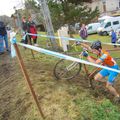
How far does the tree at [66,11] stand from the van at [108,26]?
625 centimetres

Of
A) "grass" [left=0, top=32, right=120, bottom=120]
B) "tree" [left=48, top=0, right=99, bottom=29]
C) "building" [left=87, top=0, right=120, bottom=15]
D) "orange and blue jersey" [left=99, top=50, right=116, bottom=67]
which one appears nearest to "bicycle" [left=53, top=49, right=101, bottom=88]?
"grass" [left=0, top=32, right=120, bottom=120]

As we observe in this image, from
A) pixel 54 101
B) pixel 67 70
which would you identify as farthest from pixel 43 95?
pixel 67 70

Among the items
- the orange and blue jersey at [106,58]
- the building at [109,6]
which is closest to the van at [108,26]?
the orange and blue jersey at [106,58]

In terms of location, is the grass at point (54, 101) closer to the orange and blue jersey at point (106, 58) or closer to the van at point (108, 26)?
the orange and blue jersey at point (106, 58)

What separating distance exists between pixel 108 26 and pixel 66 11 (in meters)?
10.1

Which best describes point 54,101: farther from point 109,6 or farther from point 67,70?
point 109,6

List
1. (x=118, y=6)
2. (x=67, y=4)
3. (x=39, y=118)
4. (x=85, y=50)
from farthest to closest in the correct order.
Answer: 1. (x=118, y=6)
2. (x=67, y=4)
3. (x=85, y=50)
4. (x=39, y=118)

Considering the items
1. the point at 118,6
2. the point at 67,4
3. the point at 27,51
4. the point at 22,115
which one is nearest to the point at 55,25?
the point at 67,4

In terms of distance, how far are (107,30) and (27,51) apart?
2476cm

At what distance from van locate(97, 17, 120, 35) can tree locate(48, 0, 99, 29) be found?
20.5 ft

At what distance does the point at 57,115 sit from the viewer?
5359 millimetres

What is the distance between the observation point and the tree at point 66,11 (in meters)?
27.6

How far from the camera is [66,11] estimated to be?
92.6 ft

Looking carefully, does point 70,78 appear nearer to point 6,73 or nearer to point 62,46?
point 6,73
